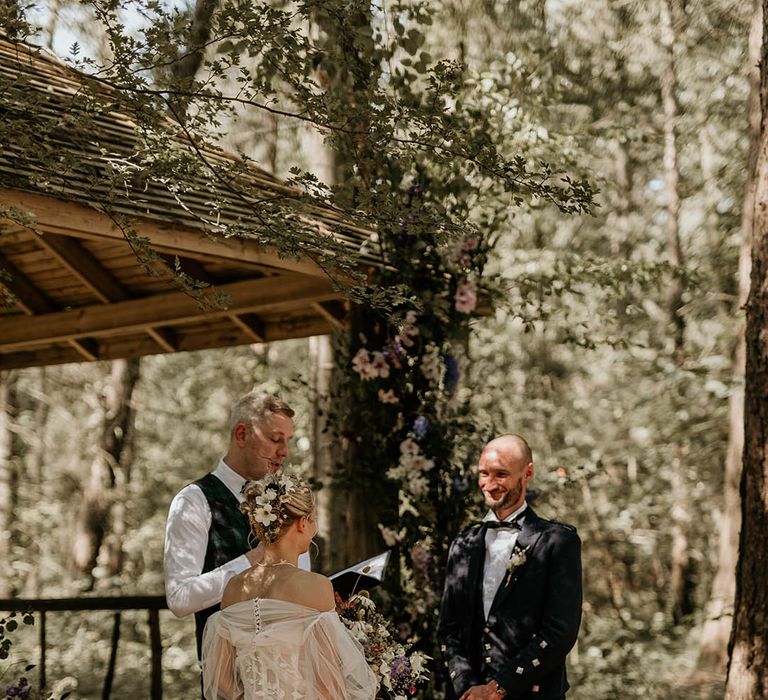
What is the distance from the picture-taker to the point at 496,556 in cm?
463

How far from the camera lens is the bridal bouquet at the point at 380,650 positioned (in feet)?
13.1

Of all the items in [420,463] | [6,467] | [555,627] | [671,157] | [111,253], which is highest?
[671,157]

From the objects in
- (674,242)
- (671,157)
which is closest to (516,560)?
(674,242)

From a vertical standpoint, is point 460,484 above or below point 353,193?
below

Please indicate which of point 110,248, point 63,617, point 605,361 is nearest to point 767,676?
point 110,248

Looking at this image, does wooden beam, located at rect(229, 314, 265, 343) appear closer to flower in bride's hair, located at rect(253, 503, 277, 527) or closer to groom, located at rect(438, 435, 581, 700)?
groom, located at rect(438, 435, 581, 700)

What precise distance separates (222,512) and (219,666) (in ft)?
2.61

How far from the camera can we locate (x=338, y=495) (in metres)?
8.59

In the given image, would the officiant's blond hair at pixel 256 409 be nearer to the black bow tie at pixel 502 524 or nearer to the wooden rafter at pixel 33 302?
the black bow tie at pixel 502 524

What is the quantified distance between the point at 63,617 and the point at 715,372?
29.3 ft

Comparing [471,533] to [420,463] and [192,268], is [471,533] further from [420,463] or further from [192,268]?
[192,268]

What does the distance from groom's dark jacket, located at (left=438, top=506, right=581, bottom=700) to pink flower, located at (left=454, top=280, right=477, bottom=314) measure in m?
2.05

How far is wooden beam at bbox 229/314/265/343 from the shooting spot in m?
7.22

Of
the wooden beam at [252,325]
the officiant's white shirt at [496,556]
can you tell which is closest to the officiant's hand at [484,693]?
the officiant's white shirt at [496,556]
